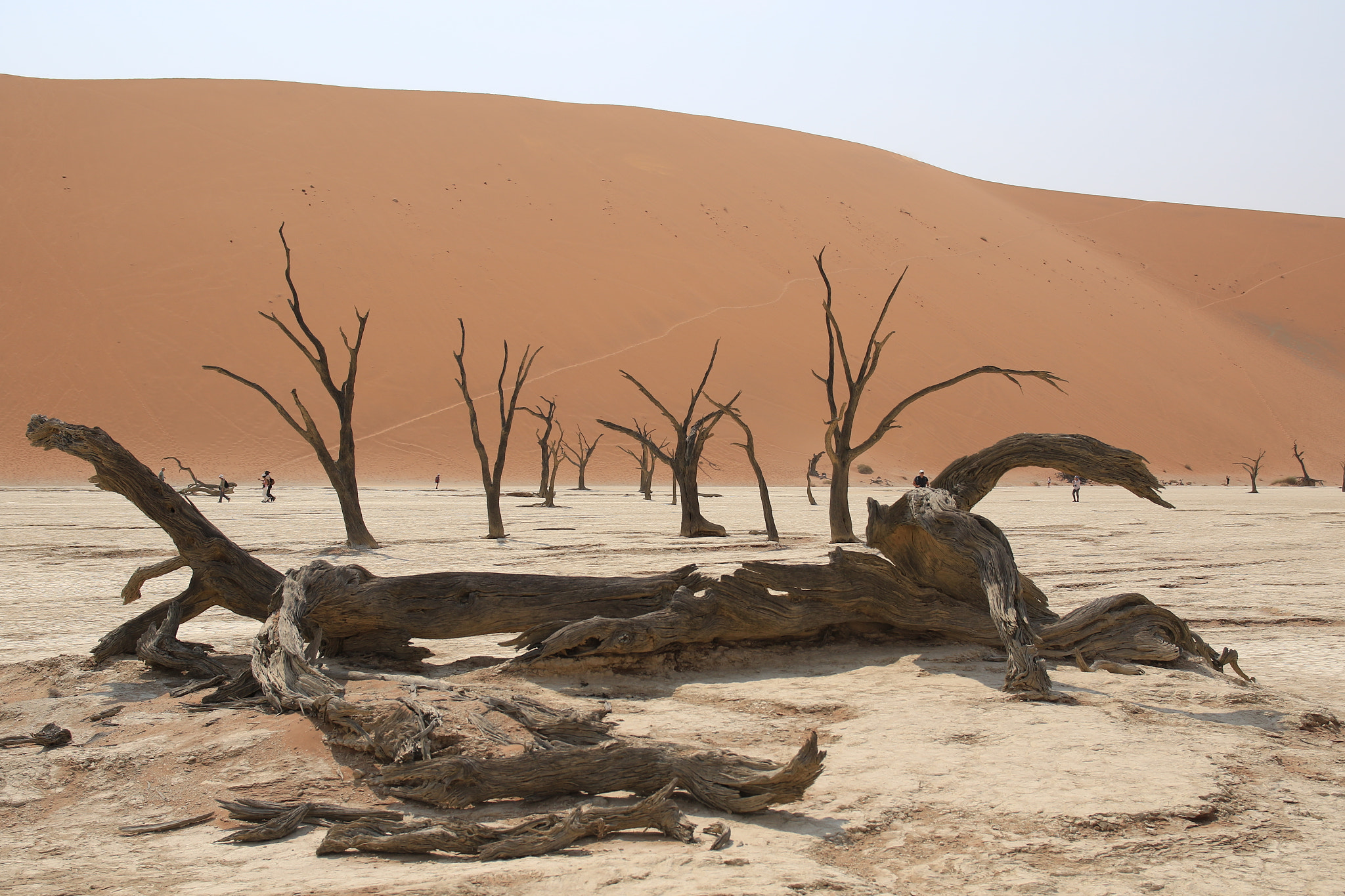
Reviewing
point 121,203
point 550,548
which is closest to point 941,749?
point 550,548

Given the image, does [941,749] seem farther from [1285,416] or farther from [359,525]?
[1285,416]

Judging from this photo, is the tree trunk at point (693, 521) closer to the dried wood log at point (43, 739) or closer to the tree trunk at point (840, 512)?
the tree trunk at point (840, 512)

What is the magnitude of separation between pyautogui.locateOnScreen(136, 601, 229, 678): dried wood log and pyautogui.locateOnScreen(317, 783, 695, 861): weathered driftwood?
2379mm

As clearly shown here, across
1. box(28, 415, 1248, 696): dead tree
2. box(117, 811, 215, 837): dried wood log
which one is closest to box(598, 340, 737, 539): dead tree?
box(28, 415, 1248, 696): dead tree

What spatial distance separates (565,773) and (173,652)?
287 cm

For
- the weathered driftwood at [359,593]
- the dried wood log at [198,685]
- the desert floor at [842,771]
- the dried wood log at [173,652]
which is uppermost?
the weathered driftwood at [359,593]

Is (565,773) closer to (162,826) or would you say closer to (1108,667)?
(162,826)

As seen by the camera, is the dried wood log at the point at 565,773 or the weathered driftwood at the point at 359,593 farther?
the weathered driftwood at the point at 359,593

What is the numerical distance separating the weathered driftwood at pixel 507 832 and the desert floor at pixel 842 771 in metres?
0.05

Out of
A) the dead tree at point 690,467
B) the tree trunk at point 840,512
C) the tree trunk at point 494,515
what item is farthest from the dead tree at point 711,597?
the tree trunk at point 494,515

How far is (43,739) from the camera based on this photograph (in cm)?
392

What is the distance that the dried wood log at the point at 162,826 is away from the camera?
10.2 ft

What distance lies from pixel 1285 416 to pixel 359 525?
180 ft

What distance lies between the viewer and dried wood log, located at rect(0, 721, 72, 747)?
392 centimetres
